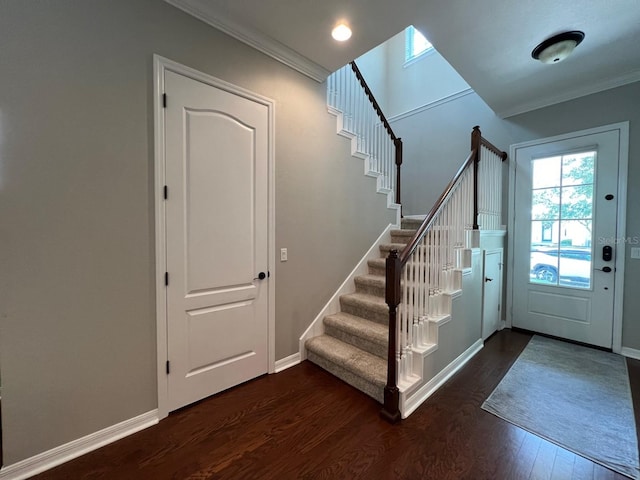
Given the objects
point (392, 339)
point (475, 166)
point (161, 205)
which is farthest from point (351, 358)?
point (475, 166)

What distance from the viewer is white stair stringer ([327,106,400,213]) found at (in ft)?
9.64

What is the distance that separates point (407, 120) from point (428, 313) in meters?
3.59

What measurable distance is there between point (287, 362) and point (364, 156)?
2.51 meters

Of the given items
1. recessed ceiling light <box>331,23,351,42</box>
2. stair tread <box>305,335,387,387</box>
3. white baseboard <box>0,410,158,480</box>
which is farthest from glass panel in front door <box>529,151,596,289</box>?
white baseboard <box>0,410,158,480</box>

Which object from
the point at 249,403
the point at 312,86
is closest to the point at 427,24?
the point at 312,86

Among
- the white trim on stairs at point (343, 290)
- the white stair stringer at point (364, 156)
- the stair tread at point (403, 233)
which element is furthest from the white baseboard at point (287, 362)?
the white stair stringer at point (364, 156)

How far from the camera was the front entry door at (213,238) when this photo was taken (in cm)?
187

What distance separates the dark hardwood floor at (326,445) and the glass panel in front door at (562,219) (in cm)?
131

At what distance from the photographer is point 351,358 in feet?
7.65

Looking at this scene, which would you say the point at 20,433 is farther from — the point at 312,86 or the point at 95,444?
the point at 312,86

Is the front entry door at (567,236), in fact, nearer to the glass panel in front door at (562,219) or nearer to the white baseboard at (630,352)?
the glass panel in front door at (562,219)

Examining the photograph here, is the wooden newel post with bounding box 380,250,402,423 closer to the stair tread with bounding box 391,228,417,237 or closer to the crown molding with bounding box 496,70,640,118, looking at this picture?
the stair tread with bounding box 391,228,417,237

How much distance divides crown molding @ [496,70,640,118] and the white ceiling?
13 mm

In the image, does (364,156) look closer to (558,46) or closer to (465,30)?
(465,30)
